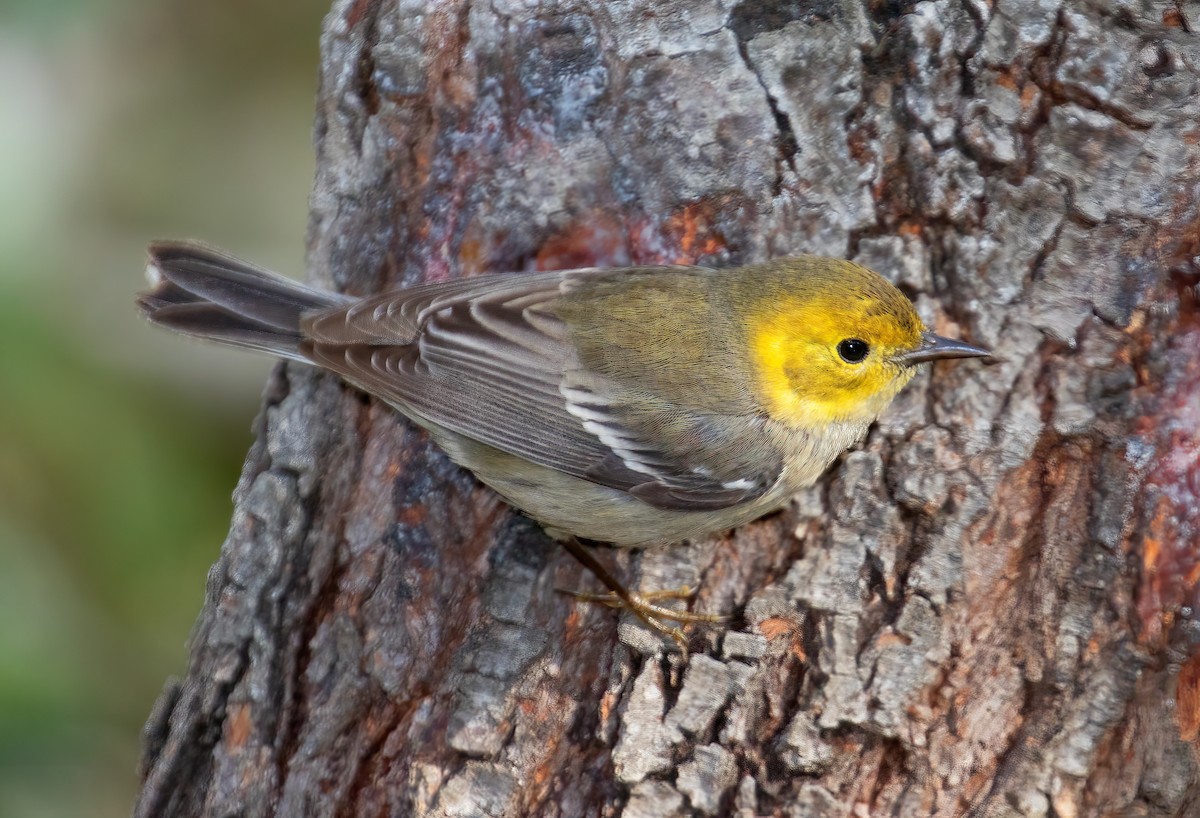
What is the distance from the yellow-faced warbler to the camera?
322cm

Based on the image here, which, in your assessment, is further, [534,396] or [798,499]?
[534,396]

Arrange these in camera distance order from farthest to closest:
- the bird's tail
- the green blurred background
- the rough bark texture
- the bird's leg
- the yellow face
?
1. the green blurred background
2. the bird's tail
3. the yellow face
4. the bird's leg
5. the rough bark texture

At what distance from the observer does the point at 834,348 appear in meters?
3.32

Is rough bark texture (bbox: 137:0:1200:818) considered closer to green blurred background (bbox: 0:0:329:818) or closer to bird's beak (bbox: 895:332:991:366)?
bird's beak (bbox: 895:332:991:366)

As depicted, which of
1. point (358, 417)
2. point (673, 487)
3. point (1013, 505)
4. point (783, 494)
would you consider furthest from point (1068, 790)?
point (358, 417)

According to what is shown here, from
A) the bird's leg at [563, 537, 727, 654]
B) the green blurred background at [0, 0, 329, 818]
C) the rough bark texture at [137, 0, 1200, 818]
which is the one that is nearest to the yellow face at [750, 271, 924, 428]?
the rough bark texture at [137, 0, 1200, 818]

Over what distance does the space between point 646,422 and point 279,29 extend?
156 inches

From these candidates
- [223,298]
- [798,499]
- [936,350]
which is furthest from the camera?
[223,298]

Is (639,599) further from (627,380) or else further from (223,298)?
(223,298)

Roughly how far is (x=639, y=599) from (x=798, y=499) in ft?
1.85

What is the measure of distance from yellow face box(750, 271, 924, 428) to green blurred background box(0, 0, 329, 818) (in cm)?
270

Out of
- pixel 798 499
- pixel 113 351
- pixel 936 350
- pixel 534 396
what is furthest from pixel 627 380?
pixel 113 351

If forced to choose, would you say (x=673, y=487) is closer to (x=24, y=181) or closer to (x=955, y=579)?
(x=955, y=579)

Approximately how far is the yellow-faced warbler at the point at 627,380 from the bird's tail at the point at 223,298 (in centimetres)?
9
